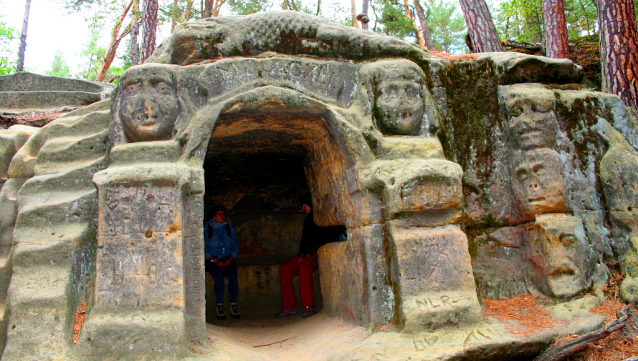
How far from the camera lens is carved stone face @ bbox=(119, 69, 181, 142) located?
375 cm

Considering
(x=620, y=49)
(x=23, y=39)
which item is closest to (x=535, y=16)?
(x=620, y=49)

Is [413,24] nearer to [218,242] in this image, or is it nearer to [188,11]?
[188,11]

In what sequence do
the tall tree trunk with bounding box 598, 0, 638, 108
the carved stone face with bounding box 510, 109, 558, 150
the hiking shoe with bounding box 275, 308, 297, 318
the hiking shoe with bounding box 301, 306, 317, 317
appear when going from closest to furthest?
1. the carved stone face with bounding box 510, 109, 558, 150
2. the hiking shoe with bounding box 301, 306, 317, 317
3. the hiking shoe with bounding box 275, 308, 297, 318
4. the tall tree trunk with bounding box 598, 0, 638, 108

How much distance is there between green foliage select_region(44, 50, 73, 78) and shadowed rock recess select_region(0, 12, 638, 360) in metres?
27.3

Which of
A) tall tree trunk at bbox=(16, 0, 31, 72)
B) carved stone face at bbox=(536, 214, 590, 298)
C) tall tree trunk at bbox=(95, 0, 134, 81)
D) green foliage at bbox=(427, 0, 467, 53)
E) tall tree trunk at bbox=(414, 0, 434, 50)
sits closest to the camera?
carved stone face at bbox=(536, 214, 590, 298)

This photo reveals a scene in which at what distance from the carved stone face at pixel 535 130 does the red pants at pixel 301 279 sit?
7.98 feet

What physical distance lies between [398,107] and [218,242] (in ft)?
8.41

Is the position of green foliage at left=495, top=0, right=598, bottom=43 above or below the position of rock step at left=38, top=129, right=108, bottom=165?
above

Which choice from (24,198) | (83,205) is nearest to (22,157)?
(24,198)

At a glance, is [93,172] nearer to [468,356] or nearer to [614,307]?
[468,356]

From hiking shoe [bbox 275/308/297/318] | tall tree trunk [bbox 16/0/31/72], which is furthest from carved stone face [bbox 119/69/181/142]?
tall tree trunk [bbox 16/0/31/72]

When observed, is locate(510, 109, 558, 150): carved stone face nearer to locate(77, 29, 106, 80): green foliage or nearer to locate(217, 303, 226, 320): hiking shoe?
locate(217, 303, 226, 320): hiking shoe

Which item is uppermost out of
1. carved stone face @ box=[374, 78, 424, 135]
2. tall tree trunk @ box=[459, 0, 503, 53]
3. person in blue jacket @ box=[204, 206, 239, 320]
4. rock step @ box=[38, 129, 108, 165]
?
tall tree trunk @ box=[459, 0, 503, 53]

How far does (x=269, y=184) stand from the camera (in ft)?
22.5
